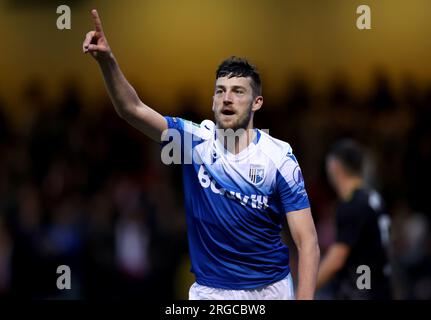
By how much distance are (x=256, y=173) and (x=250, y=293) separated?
75 cm

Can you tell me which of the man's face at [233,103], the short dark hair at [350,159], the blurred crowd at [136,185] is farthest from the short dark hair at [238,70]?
the blurred crowd at [136,185]

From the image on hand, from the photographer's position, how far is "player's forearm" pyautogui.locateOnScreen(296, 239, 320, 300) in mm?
5625

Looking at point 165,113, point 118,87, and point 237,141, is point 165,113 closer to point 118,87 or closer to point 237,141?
point 237,141

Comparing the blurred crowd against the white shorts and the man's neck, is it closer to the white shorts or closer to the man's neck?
the white shorts

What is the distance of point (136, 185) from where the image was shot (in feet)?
36.9

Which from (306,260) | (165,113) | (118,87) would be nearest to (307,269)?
(306,260)

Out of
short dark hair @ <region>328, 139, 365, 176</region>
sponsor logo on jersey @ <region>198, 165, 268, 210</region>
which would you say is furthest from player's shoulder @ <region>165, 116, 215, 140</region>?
short dark hair @ <region>328, 139, 365, 176</region>

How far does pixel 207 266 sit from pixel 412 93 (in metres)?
7.29

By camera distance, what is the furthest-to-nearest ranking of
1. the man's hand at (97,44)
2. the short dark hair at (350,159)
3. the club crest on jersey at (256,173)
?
the short dark hair at (350,159)
the club crest on jersey at (256,173)
the man's hand at (97,44)

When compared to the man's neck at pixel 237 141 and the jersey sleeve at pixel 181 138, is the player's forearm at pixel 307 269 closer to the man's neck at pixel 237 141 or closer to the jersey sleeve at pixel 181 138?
the man's neck at pixel 237 141

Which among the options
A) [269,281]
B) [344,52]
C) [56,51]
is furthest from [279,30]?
[269,281]

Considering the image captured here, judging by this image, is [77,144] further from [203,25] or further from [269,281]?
[269,281]

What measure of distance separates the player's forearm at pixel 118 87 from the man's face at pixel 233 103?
527 mm

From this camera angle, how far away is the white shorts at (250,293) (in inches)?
231
